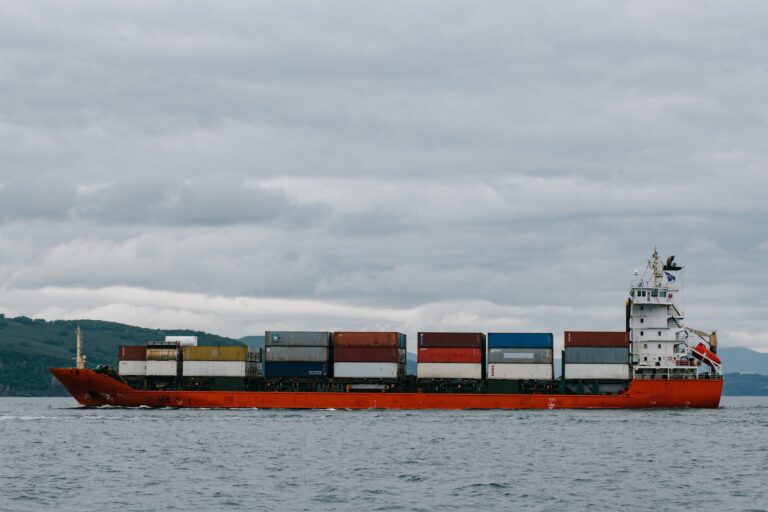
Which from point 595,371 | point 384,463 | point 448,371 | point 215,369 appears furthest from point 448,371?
point 384,463

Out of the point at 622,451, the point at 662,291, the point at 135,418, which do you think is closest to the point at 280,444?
the point at 622,451

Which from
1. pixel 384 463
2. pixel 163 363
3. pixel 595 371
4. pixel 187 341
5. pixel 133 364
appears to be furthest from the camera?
pixel 187 341

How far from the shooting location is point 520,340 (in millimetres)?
106375

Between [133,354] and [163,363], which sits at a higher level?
[133,354]

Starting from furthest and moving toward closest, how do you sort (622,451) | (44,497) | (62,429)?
(62,429) < (622,451) < (44,497)

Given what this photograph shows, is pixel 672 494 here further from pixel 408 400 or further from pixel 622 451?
pixel 408 400

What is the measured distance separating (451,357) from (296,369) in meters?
15.9

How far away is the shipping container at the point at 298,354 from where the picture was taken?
107062mm

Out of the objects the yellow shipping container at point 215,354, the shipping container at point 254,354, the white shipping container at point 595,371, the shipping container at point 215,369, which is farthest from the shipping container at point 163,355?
the white shipping container at point 595,371

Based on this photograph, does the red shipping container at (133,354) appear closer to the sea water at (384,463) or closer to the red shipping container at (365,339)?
the sea water at (384,463)

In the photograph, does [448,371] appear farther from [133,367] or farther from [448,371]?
[133,367]

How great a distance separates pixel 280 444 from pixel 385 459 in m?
11.2

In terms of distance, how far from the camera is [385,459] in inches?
2515

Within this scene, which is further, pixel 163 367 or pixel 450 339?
pixel 163 367
